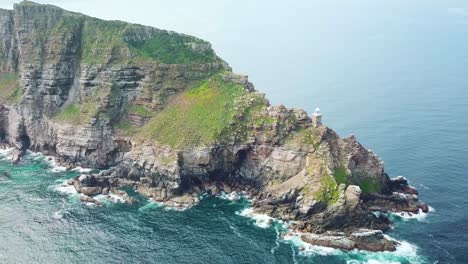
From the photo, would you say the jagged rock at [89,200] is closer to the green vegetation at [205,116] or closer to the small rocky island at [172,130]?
the small rocky island at [172,130]

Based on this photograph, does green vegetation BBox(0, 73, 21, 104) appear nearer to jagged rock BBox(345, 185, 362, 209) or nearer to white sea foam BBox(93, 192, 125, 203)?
white sea foam BBox(93, 192, 125, 203)

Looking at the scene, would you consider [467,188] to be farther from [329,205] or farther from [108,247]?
[108,247]

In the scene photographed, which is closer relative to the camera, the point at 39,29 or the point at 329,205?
the point at 329,205

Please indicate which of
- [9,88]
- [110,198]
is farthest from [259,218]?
[9,88]

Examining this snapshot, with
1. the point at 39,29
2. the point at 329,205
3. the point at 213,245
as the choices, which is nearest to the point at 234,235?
the point at 213,245

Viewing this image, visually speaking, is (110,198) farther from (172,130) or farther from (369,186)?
(369,186)

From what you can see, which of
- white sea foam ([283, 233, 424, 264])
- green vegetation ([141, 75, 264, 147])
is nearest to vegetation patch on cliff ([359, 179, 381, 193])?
white sea foam ([283, 233, 424, 264])

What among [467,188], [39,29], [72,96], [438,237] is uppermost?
[39,29]

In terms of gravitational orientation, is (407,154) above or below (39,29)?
below
